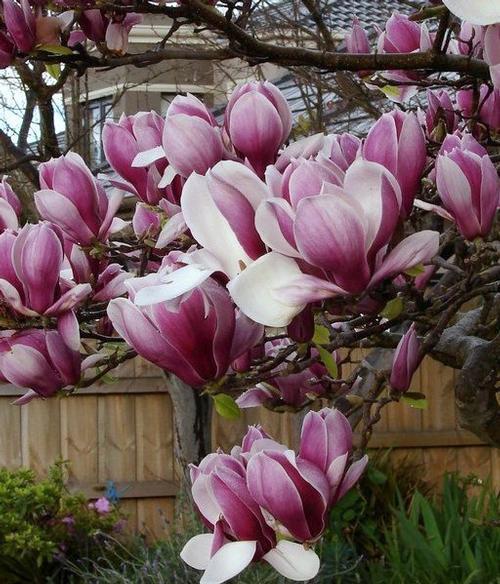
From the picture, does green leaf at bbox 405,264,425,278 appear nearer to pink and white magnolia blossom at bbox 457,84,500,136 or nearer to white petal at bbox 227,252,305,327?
white petal at bbox 227,252,305,327

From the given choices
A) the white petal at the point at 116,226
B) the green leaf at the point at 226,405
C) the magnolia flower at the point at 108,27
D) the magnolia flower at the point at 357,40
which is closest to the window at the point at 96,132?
the magnolia flower at the point at 357,40

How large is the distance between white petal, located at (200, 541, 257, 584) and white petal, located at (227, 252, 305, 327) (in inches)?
11.2

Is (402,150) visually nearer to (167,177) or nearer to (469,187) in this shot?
(469,187)

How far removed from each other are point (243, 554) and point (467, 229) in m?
0.36

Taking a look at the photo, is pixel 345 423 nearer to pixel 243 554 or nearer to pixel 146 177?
pixel 243 554

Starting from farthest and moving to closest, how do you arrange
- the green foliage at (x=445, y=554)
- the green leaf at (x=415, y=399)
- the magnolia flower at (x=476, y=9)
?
the green foliage at (x=445, y=554) < the green leaf at (x=415, y=399) < the magnolia flower at (x=476, y=9)

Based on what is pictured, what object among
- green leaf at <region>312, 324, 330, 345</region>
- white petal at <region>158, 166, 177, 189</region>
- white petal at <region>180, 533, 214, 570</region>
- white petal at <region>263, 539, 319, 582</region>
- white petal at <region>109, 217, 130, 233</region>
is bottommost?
white petal at <region>180, 533, 214, 570</region>

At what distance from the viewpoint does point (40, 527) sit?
4.72m

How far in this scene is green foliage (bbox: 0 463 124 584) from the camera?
443 cm

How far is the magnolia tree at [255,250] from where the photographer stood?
2.26ft

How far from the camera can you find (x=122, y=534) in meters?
5.03

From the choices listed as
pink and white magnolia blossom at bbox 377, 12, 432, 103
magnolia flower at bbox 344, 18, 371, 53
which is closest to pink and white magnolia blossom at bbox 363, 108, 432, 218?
pink and white magnolia blossom at bbox 377, 12, 432, 103

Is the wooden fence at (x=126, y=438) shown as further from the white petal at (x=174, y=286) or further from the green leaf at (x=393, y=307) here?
the white petal at (x=174, y=286)

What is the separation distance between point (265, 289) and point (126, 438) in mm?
5006
